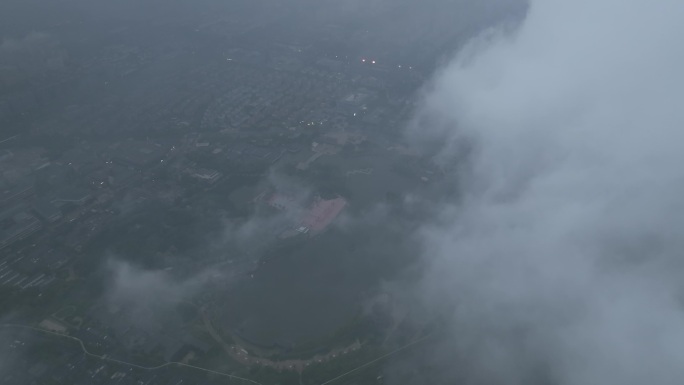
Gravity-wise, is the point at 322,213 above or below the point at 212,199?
above

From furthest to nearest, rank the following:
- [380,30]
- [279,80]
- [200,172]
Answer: [380,30]
[279,80]
[200,172]

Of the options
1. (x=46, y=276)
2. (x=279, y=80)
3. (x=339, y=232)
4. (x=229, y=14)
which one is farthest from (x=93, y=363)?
(x=229, y=14)

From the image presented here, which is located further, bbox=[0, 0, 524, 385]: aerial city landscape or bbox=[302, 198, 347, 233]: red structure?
bbox=[302, 198, 347, 233]: red structure

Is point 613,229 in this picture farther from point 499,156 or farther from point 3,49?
point 3,49

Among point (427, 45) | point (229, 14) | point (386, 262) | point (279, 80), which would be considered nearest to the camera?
point (386, 262)

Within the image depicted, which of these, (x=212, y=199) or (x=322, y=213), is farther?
(x=212, y=199)

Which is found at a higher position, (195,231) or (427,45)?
(427,45)

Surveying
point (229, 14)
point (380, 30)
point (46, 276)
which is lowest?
point (46, 276)

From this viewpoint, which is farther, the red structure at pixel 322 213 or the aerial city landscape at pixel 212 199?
the red structure at pixel 322 213
